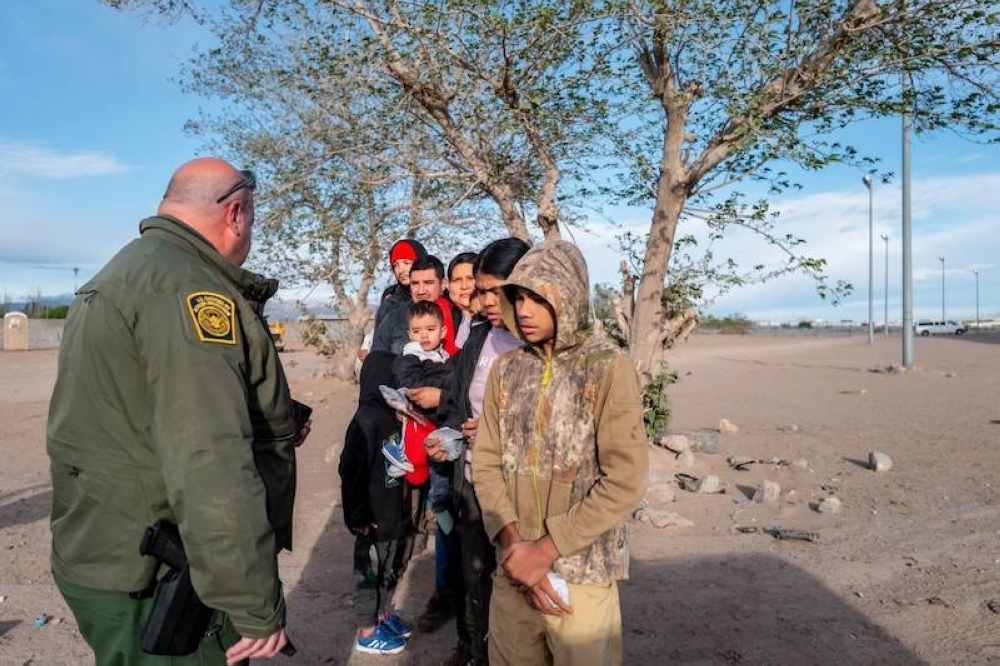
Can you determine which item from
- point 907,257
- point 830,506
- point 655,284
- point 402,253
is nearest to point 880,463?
point 830,506

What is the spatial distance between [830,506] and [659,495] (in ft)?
4.83

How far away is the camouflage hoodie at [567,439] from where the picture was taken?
7.77 feet

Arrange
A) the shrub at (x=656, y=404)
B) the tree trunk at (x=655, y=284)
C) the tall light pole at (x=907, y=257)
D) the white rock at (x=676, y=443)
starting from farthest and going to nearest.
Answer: the tall light pole at (x=907, y=257) → the white rock at (x=676, y=443) → the shrub at (x=656, y=404) → the tree trunk at (x=655, y=284)

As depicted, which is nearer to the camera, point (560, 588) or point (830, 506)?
point (560, 588)

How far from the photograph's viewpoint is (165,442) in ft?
5.85

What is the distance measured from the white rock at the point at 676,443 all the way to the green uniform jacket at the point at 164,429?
286 inches

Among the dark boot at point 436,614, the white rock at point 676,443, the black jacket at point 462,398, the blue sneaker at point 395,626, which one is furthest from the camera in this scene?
the white rock at point 676,443

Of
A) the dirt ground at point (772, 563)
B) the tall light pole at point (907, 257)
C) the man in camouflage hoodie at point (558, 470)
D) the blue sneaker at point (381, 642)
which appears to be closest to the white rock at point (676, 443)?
the dirt ground at point (772, 563)

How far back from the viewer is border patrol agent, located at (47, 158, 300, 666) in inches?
70.1

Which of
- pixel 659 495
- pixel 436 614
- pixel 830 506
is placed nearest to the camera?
pixel 436 614

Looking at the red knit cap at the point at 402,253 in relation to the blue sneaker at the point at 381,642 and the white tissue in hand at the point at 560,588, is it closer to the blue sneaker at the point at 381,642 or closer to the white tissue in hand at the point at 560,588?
the blue sneaker at the point at 381,642

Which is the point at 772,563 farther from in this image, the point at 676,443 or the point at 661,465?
the point at 676,443

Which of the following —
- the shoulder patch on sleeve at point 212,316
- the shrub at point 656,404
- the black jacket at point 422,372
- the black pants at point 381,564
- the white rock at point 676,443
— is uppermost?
the shoulder patch on sleeve at point 212,316

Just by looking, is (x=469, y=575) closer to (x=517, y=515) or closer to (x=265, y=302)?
(x=517, y=515)
